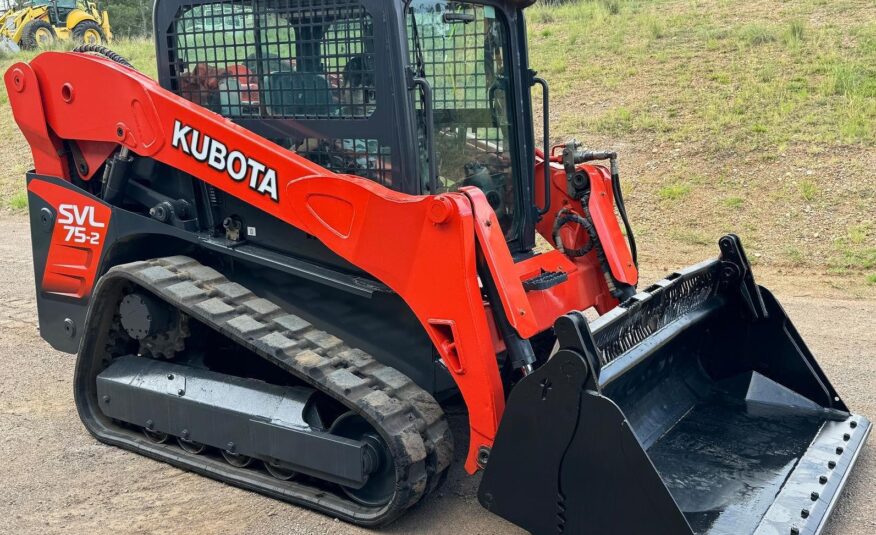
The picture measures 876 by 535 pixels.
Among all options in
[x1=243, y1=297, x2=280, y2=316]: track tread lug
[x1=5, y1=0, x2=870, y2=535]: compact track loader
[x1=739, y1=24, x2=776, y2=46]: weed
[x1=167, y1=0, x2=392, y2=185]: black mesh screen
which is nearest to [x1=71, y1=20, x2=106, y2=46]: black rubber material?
[x1=739, y1=24, x2=776, y2=46]: weed

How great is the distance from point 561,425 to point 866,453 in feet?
6.57

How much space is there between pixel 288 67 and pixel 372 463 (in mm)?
1908

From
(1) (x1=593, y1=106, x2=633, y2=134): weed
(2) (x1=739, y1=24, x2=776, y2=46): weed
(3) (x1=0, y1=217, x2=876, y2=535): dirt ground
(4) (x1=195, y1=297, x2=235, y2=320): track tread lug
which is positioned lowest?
(3) (x1=0, y1=217, x2=876, y2=535): dirt ground

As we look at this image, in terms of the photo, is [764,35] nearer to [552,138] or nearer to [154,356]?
[552,138]

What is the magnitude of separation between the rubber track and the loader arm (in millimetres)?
215

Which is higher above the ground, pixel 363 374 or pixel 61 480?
pixel 363 374

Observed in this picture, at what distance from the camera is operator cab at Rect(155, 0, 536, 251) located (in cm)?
387

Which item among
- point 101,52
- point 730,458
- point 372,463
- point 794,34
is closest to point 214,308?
point 372,463

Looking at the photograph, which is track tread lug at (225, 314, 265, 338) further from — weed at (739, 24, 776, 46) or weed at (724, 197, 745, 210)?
weed at (739, 24, 776, 46)

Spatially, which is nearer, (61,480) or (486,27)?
(61,480)

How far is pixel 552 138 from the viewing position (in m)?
12.2

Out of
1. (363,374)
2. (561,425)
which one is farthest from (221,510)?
(561,425)

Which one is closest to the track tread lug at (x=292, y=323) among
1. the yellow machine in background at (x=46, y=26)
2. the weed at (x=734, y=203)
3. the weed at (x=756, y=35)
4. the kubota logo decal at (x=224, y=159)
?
the kubota logo decal at (x=224, y=159)

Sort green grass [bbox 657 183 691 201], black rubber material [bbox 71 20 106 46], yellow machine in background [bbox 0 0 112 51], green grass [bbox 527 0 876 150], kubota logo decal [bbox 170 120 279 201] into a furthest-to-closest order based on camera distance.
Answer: black rubber material [bbox 71 20 106 46]
yellow machine in background [bbox 0 0 112 51]
green grass [bbox 527 0 876 150]
green grass [bbox 657 183 691 201]
kubota logo decal [bbox 170 120 279 201]
